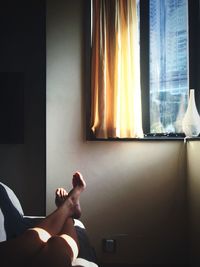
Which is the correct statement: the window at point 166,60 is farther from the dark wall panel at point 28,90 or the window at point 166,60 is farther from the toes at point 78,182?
the dark wall panel at point 28,90

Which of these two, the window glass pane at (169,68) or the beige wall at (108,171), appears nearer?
the beige wall at (108,171)

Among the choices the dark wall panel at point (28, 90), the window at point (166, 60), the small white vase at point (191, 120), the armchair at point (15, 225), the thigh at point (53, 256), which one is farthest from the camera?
the dark wall panel at point (28, 90)

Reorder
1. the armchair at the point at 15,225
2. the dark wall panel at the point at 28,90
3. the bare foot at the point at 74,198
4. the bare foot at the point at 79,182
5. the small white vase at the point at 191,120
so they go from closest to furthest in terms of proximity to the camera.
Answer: the armchair at the point at 15,225
the bare foot at the point at 74,198
the bare foot at the point at 79,182
the small white vase at the point at 191,120
the dark wall panel at the point at 28,90

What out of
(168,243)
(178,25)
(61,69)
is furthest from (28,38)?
(168,243)

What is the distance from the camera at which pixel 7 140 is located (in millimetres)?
2947

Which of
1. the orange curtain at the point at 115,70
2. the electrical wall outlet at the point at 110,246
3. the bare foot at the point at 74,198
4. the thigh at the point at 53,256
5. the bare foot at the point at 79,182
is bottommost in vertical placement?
the electrical wall outlet at the point at 110,246

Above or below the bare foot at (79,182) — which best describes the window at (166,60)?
above

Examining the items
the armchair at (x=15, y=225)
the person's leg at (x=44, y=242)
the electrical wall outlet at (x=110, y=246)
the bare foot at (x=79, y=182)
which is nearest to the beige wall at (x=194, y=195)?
the electrical wall outlet at (x=110, y=246)

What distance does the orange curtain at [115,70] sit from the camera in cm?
252

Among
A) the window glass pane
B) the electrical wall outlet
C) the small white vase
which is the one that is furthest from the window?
the electrical wall outlet

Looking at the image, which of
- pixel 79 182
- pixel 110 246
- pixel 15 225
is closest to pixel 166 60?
pixel 79 182

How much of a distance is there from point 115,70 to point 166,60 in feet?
1.69

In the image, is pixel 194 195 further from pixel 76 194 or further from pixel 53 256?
pixel 53 256

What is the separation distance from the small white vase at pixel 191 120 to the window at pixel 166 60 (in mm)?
208
